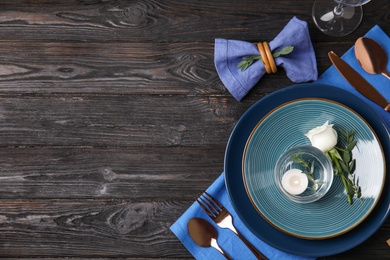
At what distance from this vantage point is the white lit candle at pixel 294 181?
0.88 meters

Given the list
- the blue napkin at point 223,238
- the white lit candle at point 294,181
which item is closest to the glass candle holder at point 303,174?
the white lit candle at point 294,181

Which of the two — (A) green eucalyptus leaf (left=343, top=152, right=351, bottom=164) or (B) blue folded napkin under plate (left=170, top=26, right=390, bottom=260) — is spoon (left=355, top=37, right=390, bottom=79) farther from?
(A) green eucalyptus leaf (left=343, top=152, right=351, bottom=164)

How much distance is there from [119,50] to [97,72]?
0.20ft

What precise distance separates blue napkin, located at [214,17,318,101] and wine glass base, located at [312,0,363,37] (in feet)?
0.17

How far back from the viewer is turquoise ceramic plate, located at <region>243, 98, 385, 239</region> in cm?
87

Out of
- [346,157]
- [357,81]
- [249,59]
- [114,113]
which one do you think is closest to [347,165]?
[346,157]

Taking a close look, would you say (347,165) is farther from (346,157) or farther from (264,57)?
(264,57)

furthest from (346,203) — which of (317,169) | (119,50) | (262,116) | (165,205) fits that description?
(119,50)

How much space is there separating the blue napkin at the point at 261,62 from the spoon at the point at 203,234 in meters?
0.25

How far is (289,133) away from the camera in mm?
901

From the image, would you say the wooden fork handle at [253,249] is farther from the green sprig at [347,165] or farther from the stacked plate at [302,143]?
the green sprig at [347,165]

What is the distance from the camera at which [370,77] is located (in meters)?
0.95

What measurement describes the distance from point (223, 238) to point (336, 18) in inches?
18.9

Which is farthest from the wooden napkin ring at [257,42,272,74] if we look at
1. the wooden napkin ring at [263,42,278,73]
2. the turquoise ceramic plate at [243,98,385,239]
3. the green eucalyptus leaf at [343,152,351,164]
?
the green eucalyptus leaf at [343,152,351,164]
